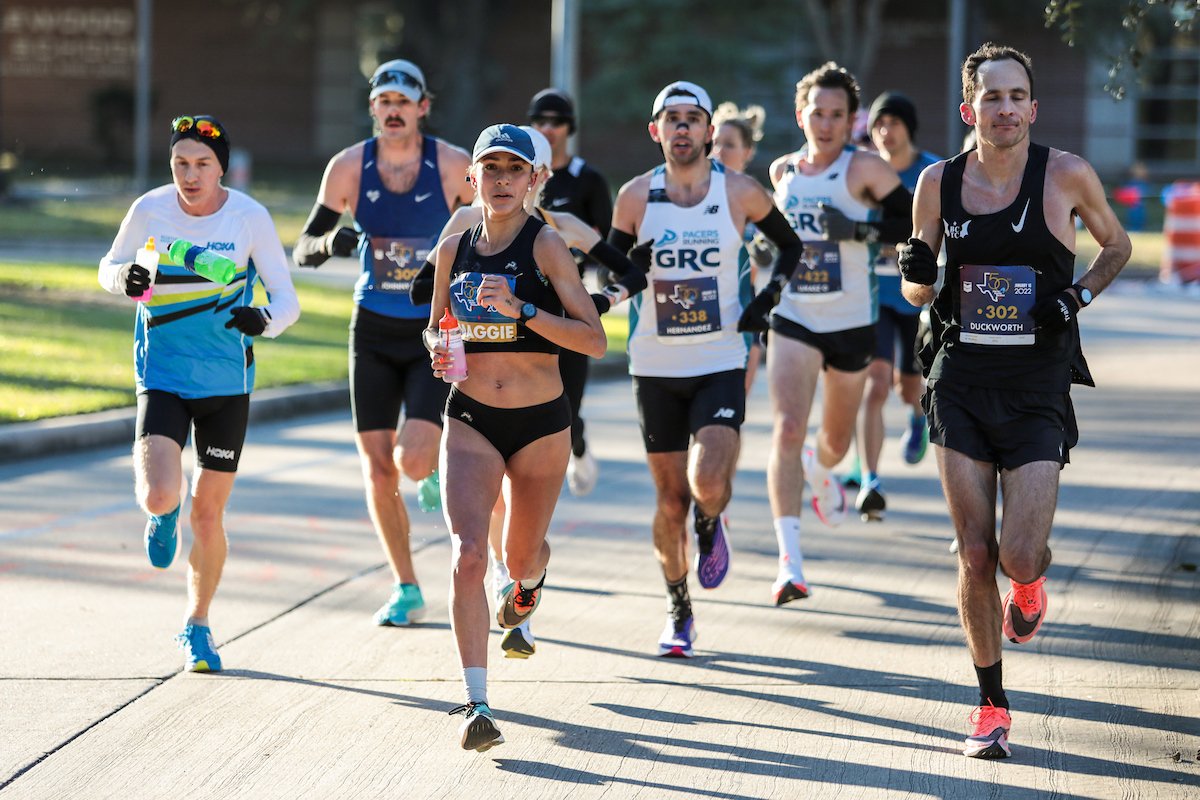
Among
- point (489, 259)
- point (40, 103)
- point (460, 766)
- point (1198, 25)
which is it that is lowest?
point (460, 766)

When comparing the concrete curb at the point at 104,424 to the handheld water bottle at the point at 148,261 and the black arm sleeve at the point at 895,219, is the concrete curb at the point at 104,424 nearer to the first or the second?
the handheld water bottle at the point at 148,261

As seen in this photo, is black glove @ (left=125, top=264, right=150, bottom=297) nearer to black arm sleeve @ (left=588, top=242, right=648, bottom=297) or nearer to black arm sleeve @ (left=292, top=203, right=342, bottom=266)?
black arm sleeve @ (left=292, top=203, right=342, bottom=266)

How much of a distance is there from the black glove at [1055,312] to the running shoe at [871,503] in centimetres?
448

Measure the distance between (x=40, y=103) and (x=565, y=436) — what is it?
147ft

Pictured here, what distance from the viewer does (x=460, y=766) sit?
18.1ft

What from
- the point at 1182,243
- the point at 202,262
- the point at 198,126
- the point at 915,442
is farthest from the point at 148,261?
the point at 1182,243

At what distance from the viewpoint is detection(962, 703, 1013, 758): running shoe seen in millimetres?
5598

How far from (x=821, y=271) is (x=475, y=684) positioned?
12.1 ft

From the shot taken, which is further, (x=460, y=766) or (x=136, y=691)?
(x=136, y=691)

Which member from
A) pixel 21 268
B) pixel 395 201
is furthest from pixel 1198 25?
pixel 21 268

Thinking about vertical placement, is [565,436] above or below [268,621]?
above

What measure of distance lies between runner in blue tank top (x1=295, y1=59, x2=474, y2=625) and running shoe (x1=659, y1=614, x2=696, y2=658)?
113cm

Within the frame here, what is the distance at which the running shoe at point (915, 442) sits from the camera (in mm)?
11297

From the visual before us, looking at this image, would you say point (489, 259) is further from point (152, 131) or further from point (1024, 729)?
point (152, 131)
